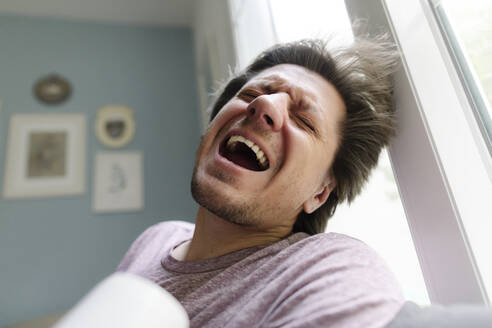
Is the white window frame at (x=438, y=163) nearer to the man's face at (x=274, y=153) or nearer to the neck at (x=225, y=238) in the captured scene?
the man's face at (x=274, y=153)

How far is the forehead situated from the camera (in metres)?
0.76

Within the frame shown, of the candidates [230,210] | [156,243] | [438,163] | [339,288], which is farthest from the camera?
[156,243]

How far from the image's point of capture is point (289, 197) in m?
0.70

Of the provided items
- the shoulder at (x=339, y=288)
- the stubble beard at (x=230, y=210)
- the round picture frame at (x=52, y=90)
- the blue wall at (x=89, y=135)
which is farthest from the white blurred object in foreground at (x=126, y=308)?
the round picture frame at (x=52, y=90)

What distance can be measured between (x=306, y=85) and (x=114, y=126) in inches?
78.5

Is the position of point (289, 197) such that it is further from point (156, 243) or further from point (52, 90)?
point (52, 90)

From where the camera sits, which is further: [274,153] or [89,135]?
[89,135]

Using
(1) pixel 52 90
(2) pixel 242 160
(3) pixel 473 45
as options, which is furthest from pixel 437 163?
(1) pixel 52 90

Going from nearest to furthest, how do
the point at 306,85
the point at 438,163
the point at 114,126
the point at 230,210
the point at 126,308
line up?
the point at 126,308
the point at 438,163
the point at 230,210
the point at 306,85
the point at 114,126

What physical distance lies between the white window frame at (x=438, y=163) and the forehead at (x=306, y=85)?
6.5 inches

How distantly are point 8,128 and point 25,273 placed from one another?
1.06 metres

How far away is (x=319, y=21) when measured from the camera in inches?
39.6

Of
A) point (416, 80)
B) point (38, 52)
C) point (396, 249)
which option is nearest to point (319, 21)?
point (416, 80)

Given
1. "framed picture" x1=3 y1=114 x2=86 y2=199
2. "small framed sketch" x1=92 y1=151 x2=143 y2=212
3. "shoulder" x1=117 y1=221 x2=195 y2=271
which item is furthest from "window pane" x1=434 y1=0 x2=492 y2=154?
"framed picture" x1=3 y1=114 x2=86 y2=199
